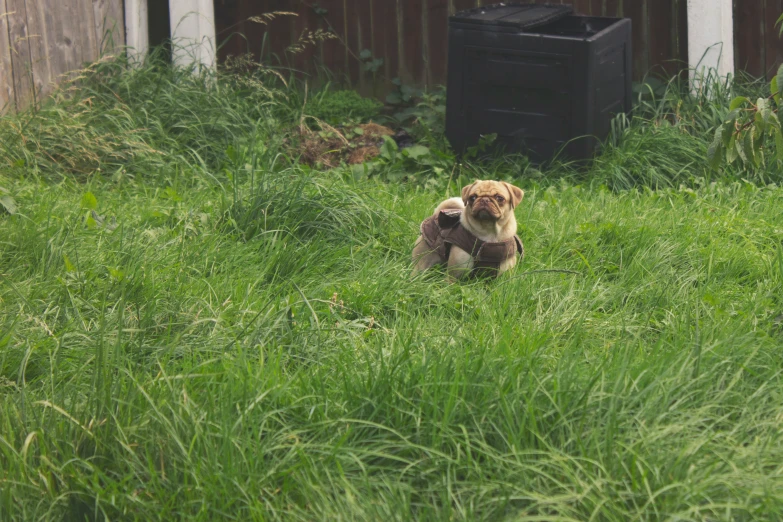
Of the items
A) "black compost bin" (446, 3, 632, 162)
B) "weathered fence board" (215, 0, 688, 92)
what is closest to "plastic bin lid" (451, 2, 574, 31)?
"black compost bin" (446, 3, 632, 162)

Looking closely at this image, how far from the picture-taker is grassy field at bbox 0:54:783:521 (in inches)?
102

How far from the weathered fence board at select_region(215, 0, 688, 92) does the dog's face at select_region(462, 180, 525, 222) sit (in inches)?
157

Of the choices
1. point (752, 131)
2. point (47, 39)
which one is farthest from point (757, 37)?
point (47, 39)

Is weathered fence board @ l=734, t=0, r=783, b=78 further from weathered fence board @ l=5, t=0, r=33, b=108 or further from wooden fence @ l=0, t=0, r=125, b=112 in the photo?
weathered fence board @ l=5, t=0, r=33, b=108

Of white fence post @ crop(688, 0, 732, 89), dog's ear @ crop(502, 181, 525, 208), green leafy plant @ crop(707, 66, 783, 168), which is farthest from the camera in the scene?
white fence post @ crop(688, 0, 732, 89)

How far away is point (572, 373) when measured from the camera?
9.68 ft

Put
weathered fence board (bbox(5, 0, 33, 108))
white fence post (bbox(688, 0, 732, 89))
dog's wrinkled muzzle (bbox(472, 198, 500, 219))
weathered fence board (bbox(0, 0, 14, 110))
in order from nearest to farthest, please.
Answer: dog's wrinkled muzzle (bbox(472, 198, 500, 219)) < weathered fence board (bbox(0, 0, 14, 110)) < weathered fence board (bbox(5, 0, 33, 108)) < white fence post (bbox(688, 0, 732, 89))

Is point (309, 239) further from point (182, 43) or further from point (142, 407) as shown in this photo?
point (182, 43)

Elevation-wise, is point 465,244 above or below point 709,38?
below

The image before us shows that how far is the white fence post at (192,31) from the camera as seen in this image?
7.64 metres

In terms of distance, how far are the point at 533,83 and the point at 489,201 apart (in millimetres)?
2466

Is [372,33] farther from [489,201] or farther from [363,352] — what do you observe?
[363,352]

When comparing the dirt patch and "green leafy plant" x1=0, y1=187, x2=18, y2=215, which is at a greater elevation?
"green leafy plant" x1=0, y1=187, x2=18, y2=215

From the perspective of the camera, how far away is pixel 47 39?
6.92m
